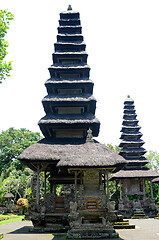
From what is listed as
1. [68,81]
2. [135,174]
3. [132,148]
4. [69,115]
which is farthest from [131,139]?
[68,81]

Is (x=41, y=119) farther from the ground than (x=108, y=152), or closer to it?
farther from the ground

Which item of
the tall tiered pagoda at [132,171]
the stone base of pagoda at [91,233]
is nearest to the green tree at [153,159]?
the tall tiered pagoda at [132,171]

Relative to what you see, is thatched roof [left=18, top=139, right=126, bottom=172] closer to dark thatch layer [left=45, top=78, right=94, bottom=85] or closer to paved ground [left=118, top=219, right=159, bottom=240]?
paved ground [left=118, top=219, right=159, bottom=240]

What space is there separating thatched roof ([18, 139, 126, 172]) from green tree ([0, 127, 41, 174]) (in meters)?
32.8

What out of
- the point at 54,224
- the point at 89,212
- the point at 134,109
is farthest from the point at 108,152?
the point at 134,109

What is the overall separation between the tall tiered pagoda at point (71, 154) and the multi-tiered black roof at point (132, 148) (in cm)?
1155

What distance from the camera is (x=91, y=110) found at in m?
21.1

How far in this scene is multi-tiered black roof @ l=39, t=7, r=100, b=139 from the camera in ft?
60.7

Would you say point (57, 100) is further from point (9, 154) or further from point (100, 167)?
point (9, 154)

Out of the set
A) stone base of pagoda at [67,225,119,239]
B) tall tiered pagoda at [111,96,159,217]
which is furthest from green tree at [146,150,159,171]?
stone base of pagoda at [67,225,119,239]

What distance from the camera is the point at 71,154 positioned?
576 inches

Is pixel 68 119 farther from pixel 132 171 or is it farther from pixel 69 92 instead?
pixel 132 171

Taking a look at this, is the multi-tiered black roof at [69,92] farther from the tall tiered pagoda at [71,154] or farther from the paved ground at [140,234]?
the paved ground at [140,234]

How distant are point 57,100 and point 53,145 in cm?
422
